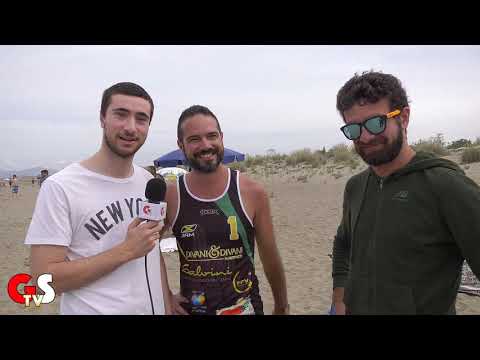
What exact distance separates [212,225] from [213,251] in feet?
0.54

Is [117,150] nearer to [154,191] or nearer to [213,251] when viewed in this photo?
[154,191]

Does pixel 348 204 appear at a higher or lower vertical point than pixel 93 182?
lower

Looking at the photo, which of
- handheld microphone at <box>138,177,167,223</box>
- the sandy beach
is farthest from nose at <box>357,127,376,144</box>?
the sandy beach

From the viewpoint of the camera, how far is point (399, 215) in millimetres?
1724

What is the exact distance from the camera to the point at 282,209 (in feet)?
46.8

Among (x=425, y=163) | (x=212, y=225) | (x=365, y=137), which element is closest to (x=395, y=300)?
(x=425, y=163)

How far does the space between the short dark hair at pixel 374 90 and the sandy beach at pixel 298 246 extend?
3773 mm

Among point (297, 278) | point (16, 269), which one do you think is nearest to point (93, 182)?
point (297, 278)

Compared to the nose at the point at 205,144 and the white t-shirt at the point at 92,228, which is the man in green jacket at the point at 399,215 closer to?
the nose at the point at 205,144

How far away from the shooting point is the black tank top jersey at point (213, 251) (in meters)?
2.14

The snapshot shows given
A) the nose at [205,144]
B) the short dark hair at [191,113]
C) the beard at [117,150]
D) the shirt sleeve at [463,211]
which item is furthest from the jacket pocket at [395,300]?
the beard at [117,150]

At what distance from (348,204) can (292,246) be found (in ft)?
22.2
